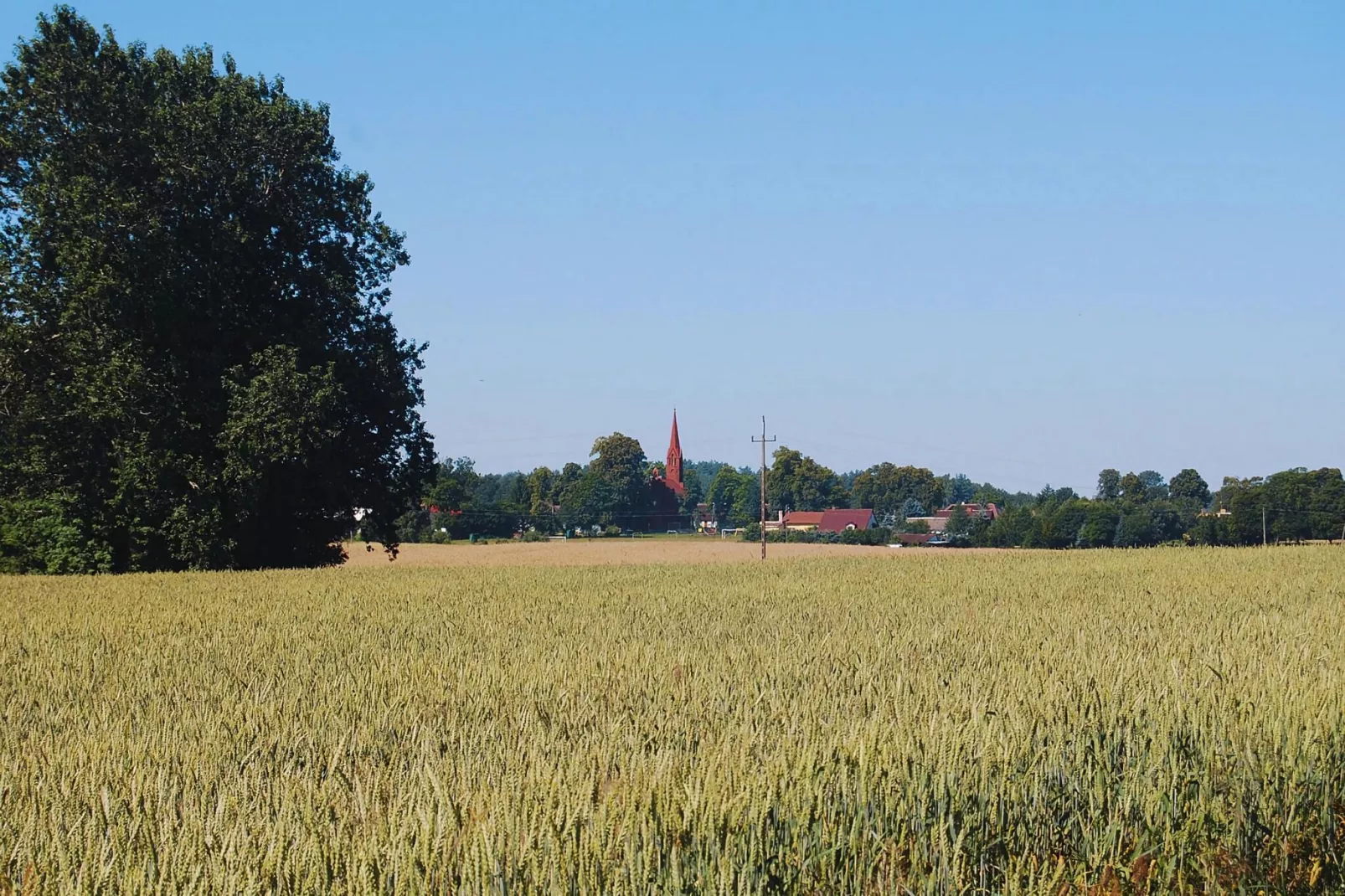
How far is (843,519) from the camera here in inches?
5620

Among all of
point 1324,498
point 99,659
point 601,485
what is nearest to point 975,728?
point 99,659

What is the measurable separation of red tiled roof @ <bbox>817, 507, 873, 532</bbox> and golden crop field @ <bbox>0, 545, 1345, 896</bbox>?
428 ft

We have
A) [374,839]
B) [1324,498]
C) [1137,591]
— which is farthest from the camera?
[1324,498]

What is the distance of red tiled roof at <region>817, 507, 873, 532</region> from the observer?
140m

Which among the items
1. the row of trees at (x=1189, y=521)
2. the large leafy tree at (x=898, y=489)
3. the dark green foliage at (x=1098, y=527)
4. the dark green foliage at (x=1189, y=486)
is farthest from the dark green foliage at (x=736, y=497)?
the dark green foliage at (x=1098, y=527)

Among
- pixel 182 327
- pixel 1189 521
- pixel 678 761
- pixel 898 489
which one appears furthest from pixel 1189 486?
pixel 678 761

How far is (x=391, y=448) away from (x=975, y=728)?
2867 centimetres

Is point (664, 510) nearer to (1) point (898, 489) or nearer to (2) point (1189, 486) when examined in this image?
(1) point (898, 489)

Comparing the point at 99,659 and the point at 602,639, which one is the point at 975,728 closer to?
the point at 602,639

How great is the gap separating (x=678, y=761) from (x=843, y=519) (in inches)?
5507

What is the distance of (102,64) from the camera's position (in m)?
29.2

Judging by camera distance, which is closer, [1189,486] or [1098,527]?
[1098,527]

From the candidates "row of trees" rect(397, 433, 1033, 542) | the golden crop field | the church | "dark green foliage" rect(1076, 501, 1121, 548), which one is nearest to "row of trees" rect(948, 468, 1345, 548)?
"dark green foliage" rect(1076, 501, 1121, 548)

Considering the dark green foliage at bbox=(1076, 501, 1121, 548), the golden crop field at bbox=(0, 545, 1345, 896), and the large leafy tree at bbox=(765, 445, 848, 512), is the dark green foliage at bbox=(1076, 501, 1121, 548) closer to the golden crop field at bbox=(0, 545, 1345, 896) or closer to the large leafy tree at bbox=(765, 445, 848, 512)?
the large leafy tree at bbox=(765, 445, 848, 512)
